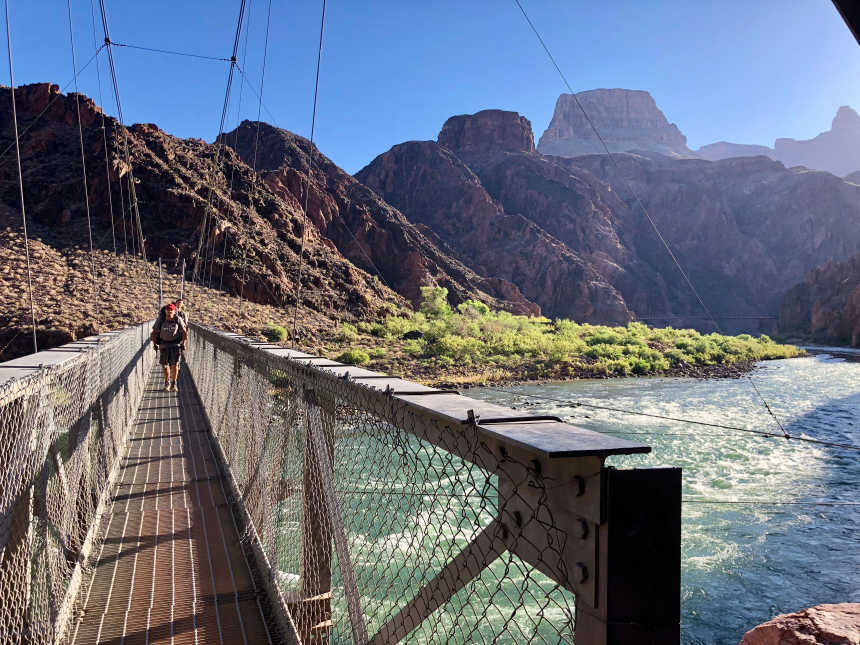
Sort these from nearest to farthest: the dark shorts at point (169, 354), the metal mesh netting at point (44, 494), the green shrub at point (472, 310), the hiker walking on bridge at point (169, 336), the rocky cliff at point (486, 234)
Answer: the metal mesh netting at point (44, 494) → the hiker walking on bridge at point (169, 336) → the dark shorts at point (169, 354) → the green shrub at point (472, 310) → the rocky cliff at point (486, 234)

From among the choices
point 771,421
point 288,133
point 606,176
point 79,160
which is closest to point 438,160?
point 288,133

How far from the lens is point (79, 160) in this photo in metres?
42.2

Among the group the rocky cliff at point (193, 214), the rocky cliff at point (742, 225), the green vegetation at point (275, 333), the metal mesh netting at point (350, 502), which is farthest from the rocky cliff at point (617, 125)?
the metal mesh netting at point (350, 502)

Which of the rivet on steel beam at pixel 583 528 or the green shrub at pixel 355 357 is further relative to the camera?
the green shrub at pixel 355 357

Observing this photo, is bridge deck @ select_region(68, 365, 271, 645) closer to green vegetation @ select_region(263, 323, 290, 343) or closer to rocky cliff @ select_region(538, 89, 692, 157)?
green vegetation @ select_region(263, 323, 290, 343)

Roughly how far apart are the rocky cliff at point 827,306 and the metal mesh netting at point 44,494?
210 feet

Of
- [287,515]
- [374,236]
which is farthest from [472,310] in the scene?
[287,515]

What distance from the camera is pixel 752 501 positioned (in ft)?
36.3

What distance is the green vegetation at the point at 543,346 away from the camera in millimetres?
31500

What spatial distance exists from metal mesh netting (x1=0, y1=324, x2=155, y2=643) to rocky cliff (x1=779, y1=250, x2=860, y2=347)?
210 ft

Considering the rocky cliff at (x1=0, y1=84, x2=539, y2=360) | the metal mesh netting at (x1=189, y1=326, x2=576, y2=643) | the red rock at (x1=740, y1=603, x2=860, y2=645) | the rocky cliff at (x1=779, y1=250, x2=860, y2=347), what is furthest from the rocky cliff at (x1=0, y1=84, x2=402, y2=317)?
the rocky cliff at (x1=779, y1=250, x2=860, y2=347)

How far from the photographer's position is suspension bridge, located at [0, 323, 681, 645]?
0.89m

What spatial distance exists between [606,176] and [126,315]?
343 feet

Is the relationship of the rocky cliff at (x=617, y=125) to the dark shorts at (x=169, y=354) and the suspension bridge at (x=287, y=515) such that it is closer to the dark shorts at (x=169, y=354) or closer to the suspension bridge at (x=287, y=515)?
the dark shorts at (x=169, y=354)
